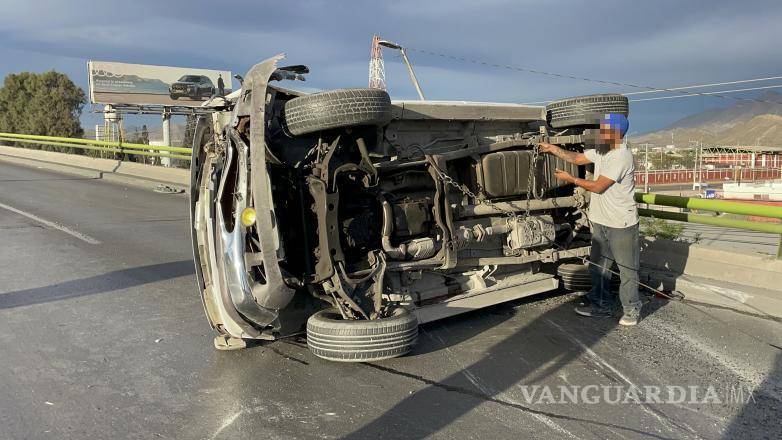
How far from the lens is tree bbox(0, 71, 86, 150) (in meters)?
36.7

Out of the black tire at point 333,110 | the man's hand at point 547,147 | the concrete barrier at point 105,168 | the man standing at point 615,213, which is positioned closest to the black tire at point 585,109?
the man standing at point 615,213

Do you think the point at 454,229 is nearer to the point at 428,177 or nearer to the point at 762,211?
the point at 428,177

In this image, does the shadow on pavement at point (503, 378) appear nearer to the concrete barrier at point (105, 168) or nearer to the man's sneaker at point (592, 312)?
the man's sneaker at point (592, 312)

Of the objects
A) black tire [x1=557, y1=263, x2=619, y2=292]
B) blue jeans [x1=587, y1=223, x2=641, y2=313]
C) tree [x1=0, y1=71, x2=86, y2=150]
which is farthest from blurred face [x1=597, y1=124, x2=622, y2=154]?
tree [x1=0, y1=71, x2=86, y2=150]

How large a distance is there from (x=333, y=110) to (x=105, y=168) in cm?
1771

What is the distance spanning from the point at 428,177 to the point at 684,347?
95.7 inches

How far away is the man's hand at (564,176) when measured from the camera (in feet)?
→ 18.0

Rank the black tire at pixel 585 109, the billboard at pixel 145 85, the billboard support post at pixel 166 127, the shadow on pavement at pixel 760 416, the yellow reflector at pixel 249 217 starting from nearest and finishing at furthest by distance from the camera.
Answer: the shadow on pavement at pixel 760 416
the yellow reflector at pixel 249 217
the black tire at pixel 585 109
the billboard support post at pixel 166 127
the billboard at pixel 145 85

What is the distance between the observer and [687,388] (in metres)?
3.86

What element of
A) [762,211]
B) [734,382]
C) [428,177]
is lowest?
[734,382]

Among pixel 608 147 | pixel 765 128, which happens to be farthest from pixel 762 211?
pixel 765 128

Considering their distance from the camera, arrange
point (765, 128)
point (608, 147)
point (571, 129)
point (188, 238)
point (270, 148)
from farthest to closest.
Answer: point (765, 128)
point (188, 238)
point (571, 129)
point (608, 147)
point (270, 148)

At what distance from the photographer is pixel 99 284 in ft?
21.4

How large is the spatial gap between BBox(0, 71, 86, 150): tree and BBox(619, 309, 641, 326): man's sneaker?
126ft
